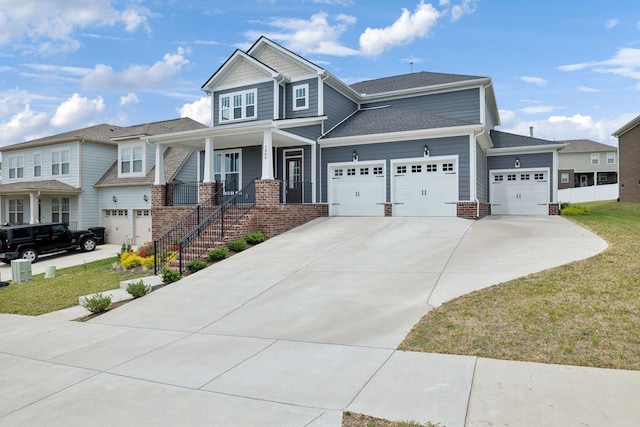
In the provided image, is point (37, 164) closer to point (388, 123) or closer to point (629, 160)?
point (388, 123)

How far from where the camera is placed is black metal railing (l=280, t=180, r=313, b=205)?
18.8 m

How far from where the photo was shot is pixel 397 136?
1741 cm

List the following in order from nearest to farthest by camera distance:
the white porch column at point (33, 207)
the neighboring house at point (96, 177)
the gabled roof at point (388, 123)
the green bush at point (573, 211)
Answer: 1. the gabled roof at point (388, 123)
2. the green bush at point (573, 211)
3. the neighboring house at point (96, 177)
4. the white porch column at point (33, 207)

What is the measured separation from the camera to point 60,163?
86.9ft

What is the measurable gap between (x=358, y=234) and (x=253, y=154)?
25.5ft

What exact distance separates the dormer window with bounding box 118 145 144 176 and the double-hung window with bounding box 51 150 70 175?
355 cm

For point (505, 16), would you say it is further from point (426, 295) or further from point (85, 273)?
point (85, 273)

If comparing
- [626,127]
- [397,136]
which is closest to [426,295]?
[397,136]

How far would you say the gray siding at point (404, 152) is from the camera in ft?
54.1

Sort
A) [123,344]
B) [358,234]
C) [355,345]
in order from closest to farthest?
[355,345] < [123,344] < [358,234]

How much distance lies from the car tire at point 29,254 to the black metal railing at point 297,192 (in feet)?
39.8

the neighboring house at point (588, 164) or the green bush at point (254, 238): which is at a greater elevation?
the neighboring house at point (588, 164)

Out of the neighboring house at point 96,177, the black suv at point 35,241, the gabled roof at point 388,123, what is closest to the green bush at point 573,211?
the gabled roof at point 388,123

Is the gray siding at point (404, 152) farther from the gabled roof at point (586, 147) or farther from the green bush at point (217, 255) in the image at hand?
the gabled roof at point (586, 147)
